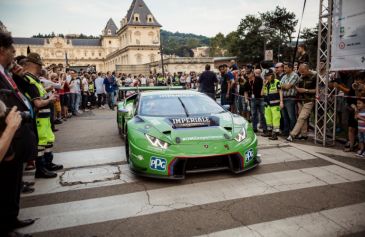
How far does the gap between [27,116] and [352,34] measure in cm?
658

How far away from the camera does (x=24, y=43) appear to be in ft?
369

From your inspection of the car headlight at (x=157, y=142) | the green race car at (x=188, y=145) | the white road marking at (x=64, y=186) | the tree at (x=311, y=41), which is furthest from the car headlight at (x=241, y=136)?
the tree at (x=311, y=41)

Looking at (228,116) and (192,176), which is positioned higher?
(228,116)

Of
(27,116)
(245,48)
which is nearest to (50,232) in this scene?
(27,116)

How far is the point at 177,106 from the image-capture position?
5.73 meters

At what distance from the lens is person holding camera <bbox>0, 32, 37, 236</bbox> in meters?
2.92

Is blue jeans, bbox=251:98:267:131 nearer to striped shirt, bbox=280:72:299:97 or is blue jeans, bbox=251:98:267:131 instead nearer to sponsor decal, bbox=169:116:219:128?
striped shirt, bbox=280:72:299:97

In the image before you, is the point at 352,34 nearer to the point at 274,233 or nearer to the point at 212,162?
the point at 212,162

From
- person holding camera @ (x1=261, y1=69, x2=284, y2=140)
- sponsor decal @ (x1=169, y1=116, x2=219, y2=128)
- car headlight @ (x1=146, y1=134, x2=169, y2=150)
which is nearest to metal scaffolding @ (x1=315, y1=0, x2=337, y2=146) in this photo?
person holding camera @ (x1=261, y1=69, x2=284, y2=140)

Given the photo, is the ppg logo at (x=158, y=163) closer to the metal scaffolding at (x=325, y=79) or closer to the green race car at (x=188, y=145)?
the green race car at (x=188, y=145)

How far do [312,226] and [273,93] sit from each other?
5041 millimetres

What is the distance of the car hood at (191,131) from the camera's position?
4.45m

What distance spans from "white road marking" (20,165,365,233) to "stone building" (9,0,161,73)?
6159 cm

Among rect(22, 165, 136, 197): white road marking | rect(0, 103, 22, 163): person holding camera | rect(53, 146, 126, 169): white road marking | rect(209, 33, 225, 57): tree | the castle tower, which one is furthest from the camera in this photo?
rect(209, 33, 225, 57): tree
